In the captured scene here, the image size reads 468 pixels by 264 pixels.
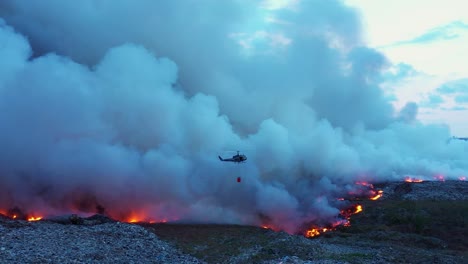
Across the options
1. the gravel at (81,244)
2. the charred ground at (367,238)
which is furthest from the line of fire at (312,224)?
the gravel at (81,244)

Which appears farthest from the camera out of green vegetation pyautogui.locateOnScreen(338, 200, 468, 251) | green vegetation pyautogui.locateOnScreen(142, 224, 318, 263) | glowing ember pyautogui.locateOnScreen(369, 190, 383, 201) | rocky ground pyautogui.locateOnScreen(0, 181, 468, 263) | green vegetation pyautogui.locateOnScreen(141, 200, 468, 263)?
glowing ember pyautogui.locateOnScreen(369, 190, 383, 201)

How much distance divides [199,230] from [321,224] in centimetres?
1477

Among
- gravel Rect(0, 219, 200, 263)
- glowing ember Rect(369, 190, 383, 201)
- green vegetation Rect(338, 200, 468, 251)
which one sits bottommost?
gravel Rect(0, 219, 200, 263)

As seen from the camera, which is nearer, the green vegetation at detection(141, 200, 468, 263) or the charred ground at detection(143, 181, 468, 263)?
the charred ground at detection(143, 181, 468, 263)

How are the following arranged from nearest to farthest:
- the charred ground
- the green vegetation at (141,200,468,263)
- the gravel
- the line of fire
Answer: the gravel
the charred ground
the green vegetation at (141,200,468,263)
the line of fire

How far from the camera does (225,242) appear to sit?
89.9 feet

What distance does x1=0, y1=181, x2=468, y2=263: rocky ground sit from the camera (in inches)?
810

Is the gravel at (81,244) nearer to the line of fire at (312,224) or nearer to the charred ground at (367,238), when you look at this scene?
the charred ground at (367,238)

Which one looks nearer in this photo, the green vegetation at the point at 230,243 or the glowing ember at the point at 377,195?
the green vegetation at the point at 230,243

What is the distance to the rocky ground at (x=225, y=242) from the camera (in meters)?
20.6

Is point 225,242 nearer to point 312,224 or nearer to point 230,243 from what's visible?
point 230,243

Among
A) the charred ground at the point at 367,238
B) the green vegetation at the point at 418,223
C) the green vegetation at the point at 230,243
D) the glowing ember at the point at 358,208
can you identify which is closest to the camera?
the green vegetation at the point at 230,243

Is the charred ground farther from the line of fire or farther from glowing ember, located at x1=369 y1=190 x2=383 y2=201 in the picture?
glowing ember, located at x1=369 y1=190 x2=383 y2=201

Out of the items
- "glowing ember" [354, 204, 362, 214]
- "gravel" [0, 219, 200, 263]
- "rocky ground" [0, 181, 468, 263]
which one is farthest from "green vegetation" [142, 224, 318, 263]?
"glowing ember" [354, 204, 362, 214]
